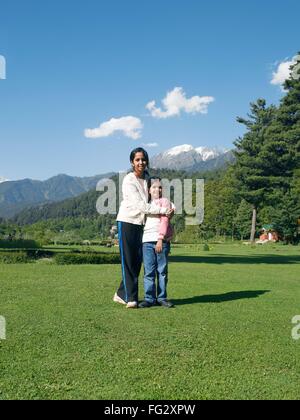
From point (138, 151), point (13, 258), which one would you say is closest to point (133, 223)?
point (138, 151)

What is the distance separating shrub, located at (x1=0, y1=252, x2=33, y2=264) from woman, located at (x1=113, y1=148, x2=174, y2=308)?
30.8 ft

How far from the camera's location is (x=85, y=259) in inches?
606

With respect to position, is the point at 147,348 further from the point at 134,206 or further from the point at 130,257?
the point at 134,206

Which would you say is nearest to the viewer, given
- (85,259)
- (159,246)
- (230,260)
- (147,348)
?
(147,348)

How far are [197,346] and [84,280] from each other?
5378 millimetres

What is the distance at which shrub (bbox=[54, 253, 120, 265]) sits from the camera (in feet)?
49.0

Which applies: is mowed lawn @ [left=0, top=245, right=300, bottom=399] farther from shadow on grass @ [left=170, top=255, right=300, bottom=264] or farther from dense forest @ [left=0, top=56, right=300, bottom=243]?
dense forest @ [left=0, top=56, right=300, bottom=243]

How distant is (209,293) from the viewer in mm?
7477

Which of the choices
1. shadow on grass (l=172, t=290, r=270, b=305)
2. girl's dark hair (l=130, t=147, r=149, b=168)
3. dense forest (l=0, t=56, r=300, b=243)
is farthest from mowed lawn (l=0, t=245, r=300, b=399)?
dense forest (l=0, t=56, r=300, b=243)

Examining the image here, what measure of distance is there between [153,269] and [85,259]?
967 centimetres

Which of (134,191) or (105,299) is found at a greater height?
(134,191)

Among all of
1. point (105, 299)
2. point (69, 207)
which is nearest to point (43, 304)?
point (105, 299)
